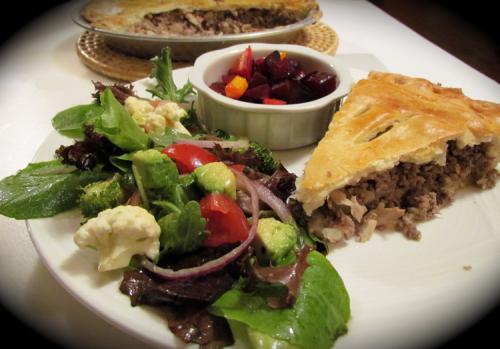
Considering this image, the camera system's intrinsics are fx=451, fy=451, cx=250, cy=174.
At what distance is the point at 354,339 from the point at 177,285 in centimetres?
62

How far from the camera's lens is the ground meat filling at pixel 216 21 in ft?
14.6

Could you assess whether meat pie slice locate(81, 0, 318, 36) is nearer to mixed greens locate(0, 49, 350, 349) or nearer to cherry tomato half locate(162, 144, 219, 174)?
mixed greens locate(0, 49, 350, 349)

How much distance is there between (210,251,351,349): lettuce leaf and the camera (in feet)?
4.61

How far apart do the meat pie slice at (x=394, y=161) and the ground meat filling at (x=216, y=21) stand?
7.93 feet

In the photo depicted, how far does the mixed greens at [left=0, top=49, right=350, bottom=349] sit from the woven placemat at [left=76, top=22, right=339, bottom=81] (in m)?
1.29

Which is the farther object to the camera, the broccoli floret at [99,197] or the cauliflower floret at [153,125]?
the cauliflower floret at [153,125]

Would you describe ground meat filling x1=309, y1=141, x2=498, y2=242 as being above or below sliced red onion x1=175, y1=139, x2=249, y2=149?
below

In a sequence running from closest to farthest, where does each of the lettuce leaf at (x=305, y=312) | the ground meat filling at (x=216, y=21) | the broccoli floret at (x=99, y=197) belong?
the lettuce leaf at (x=305, y=312) < the broccoli floret at (x=99, y=197) < the ground meat filling at (x=216, y=21)

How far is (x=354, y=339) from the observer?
1469 millimetres

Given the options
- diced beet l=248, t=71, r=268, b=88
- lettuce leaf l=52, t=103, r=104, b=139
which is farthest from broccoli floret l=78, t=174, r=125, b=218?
diced beet l=248, t=71, r=268, b=88

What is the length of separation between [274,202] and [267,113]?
633mm

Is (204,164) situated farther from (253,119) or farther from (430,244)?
(430,244)

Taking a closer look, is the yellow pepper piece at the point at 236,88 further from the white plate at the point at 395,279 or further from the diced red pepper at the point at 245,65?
the white plate at the point at 395,279

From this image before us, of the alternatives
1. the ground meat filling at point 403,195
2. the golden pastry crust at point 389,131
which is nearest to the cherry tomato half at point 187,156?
the golden pastry crust at point 389,131
